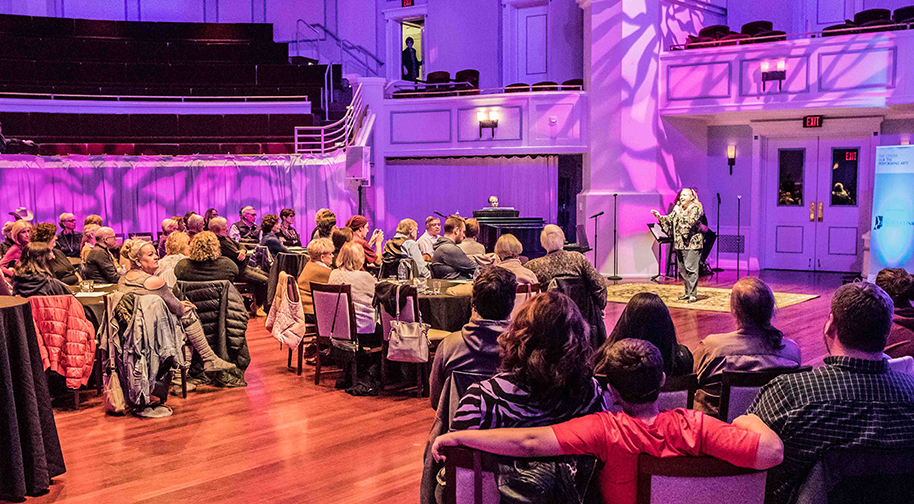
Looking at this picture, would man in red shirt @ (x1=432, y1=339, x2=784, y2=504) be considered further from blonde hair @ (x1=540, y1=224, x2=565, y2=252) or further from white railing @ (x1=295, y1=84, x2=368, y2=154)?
white railing @ (x1=295, y1=84, x2=368, y2=154)

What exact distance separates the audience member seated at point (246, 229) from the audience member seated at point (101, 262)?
2978mm

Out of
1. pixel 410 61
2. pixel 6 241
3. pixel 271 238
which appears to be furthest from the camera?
pixel 410 61

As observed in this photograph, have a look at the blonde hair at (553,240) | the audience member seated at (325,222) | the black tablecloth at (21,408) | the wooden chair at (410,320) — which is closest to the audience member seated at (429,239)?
the audience member seated at (325,222)

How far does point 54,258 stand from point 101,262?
37 centimetres

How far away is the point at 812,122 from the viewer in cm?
1167

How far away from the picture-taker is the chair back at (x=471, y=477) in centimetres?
199

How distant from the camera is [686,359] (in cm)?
337

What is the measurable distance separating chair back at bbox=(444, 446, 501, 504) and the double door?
11628mm

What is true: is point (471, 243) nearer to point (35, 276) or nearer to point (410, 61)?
point (35, 276)

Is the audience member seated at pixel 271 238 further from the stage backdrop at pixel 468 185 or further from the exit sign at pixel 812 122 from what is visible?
the exit sign at pixel 812 122

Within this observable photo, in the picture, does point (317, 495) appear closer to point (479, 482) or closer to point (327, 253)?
point (479, 482)

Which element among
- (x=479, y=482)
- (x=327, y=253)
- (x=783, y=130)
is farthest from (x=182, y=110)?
(x=479, y=482)

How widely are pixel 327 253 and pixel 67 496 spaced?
2.83m

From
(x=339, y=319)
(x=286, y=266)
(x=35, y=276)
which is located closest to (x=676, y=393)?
(x=339, y=319)
